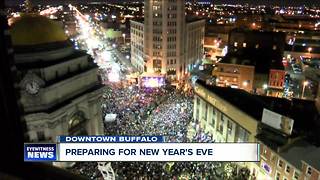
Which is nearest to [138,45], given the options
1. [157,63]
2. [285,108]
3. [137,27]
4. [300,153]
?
[137,27]

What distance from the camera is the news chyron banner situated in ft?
43.0

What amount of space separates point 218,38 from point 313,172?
265 ft

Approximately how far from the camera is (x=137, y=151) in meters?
13.5

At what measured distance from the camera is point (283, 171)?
28.2 metres

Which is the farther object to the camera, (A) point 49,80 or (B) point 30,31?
(B) point 30,31

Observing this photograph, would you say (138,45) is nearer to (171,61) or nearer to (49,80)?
(171,61)

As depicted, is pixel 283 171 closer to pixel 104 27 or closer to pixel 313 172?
pixel 313 172

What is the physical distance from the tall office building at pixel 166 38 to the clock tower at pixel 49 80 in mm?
42038

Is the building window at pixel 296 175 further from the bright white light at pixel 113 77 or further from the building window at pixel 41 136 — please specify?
the bright white light at pixel 113 77

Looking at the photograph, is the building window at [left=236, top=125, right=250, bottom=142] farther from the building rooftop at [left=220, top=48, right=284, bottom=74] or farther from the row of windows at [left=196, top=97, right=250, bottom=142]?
the building rooftop at [left=220, top=48, right=284, bottom=74]

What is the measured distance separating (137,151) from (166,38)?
61.7 metres

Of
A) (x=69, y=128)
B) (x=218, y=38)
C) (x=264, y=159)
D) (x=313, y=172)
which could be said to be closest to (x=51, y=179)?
(x=313, y=172)

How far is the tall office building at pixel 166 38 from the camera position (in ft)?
235

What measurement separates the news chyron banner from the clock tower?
46.2 ft
